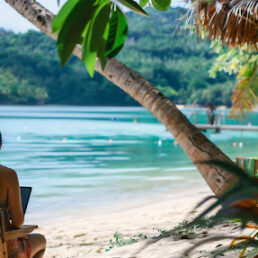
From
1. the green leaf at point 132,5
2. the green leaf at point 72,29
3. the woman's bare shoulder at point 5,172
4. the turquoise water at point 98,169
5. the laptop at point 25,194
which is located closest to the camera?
the green leaf at point 72,29

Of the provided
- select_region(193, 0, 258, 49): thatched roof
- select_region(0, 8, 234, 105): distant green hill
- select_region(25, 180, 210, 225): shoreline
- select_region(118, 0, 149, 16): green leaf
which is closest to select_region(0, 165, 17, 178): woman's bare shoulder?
select_region(118, 0, 149, 16): green leaf

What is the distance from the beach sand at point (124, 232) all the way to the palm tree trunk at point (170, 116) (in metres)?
0.53

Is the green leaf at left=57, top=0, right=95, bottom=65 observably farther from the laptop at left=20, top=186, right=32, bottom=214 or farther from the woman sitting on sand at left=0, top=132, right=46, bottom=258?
the laptop at left=20, top=186, right=32, bottom=214

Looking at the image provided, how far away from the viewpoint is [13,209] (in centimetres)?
257

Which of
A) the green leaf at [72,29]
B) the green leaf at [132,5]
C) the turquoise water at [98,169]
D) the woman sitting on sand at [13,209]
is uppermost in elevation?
the green leaf at [132,5]

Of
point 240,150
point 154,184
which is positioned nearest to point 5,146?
point 240,150

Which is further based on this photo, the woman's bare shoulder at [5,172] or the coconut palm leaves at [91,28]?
the woman's bare shoulder at [5,172]

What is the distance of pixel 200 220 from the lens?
1299 mm

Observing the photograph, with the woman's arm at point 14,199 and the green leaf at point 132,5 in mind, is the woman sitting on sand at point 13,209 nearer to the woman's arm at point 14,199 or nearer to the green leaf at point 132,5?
the woman's arm at point 14,199

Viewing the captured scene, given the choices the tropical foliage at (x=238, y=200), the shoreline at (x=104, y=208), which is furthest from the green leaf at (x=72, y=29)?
the shoreline at (x=104, y=208)

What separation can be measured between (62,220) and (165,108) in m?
4.07

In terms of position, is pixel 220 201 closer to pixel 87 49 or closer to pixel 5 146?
pixel 87 49

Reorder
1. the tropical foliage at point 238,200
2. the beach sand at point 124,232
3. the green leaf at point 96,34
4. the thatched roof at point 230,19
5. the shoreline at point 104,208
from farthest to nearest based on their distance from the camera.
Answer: the shoreline at point 104,208, the thatched roof at point 230,19, the beach sand at point 124,232, the green leaf at point 96,34, the tropical foliage at point 238,200

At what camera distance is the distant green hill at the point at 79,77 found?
239ft
